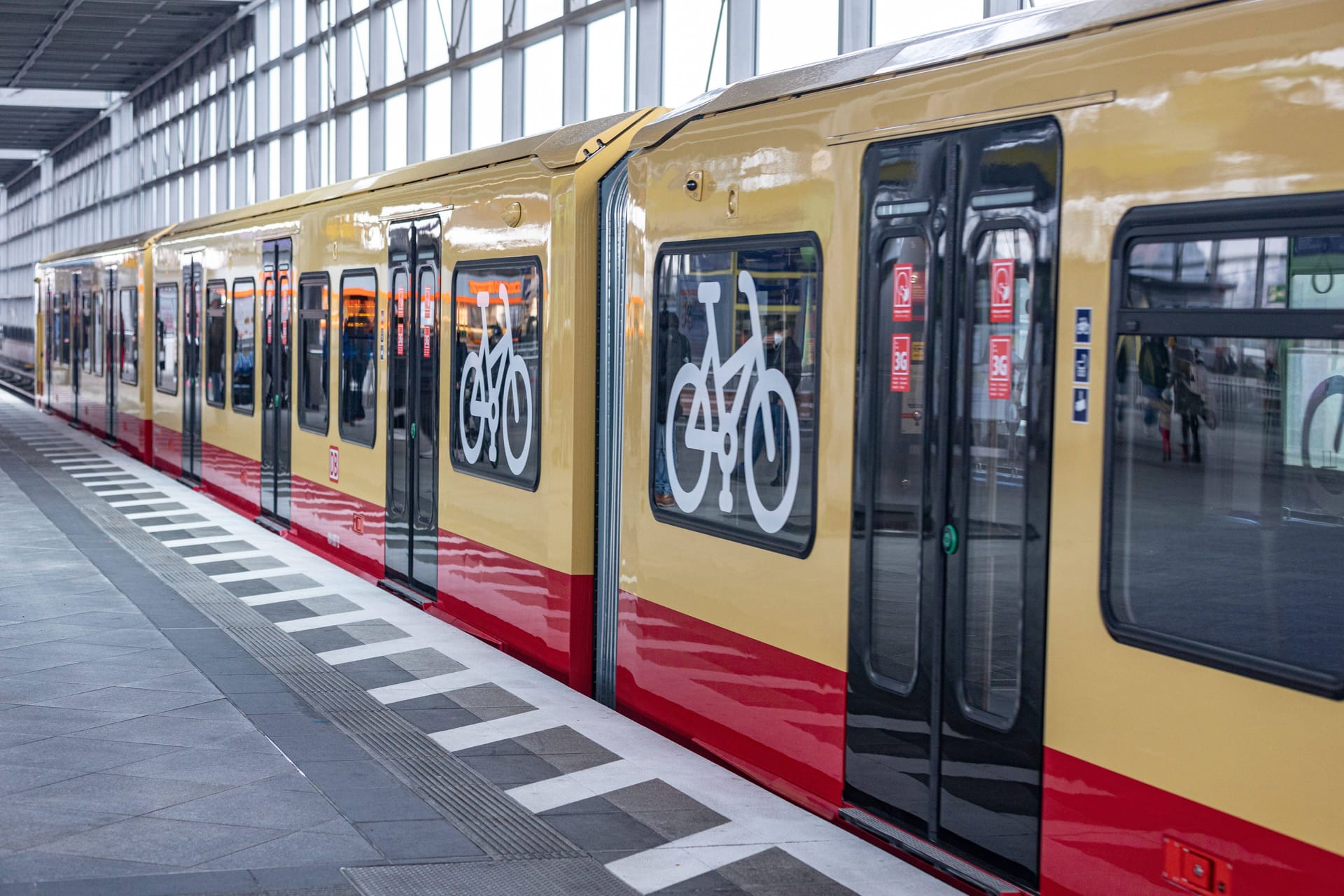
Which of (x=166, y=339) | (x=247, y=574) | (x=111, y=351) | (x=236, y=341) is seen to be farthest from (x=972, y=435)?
(x=111, y=351)

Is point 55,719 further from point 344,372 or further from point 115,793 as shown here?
point 344,372

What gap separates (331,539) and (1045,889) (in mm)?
8000

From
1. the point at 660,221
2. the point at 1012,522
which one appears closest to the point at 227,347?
the point at 660,221

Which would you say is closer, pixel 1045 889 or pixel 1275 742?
pixel 1275 742

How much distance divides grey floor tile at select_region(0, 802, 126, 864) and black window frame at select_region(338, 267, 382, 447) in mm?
5071

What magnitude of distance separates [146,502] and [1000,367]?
12.4m

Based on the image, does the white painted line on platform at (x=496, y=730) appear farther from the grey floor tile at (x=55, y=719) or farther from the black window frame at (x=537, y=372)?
the grey floor tile at (x=55, y=719)

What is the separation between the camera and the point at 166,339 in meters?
17.2

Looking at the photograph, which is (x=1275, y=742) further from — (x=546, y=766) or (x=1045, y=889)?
(x=546, y=766)

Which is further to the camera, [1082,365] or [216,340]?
[216,340]

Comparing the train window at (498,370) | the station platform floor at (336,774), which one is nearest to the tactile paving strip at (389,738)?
the station platform floor at (336,774)

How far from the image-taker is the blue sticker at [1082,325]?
3.87m

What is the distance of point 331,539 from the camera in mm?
11047

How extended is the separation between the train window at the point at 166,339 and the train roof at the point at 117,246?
0.90m
